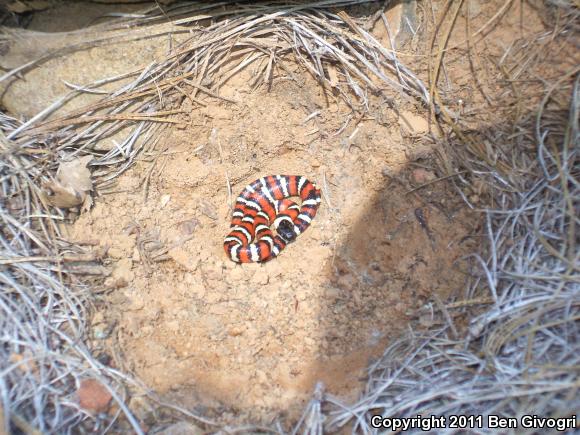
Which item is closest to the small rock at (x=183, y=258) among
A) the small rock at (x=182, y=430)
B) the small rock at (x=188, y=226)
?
the small rock at (x=188, y=226)

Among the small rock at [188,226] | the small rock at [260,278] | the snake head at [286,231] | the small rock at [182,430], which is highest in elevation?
the small rock at [188,226]

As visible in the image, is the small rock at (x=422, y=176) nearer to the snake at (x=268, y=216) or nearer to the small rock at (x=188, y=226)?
the snake at (x=268, y=216)

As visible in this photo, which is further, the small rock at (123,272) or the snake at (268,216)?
the snake at (268,216)

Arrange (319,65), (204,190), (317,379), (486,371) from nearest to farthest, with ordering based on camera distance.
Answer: (486,371) < (317,379) < (319,65) < (204,190)

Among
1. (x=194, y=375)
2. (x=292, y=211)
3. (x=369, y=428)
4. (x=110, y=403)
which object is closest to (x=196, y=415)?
(x=194, y=375)

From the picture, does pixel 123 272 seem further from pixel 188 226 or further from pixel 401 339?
pixel 401 339

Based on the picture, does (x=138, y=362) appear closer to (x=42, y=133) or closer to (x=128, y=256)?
(x=128, y=256)

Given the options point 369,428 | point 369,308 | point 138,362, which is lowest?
point 369,428
